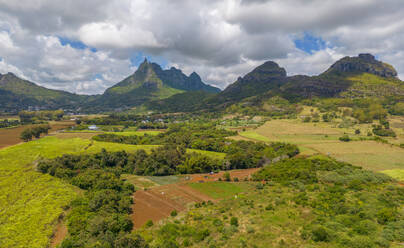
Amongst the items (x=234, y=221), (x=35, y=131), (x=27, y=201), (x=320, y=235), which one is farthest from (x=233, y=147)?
(x=35, y=131)

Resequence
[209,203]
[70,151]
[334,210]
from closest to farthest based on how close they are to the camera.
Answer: [334,210] < [209,203] < [70,151]

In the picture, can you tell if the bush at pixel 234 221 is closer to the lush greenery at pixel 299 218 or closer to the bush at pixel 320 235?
the lush greenery at pixel 299 218

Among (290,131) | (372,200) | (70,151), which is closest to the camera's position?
(372,200)

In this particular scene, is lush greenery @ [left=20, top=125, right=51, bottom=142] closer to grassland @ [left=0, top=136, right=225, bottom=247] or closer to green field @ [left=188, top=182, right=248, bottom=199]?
grassland @ [left=0, top=136, right=225, bottom=247]

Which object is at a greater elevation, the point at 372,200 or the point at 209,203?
the point at 372,200

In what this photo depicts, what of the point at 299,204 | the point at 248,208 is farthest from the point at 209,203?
the point at 299,204

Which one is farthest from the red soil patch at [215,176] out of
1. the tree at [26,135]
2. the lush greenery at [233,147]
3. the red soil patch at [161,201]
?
the tree at [26,135]

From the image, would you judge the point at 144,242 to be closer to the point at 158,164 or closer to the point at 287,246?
the point at 287,246
